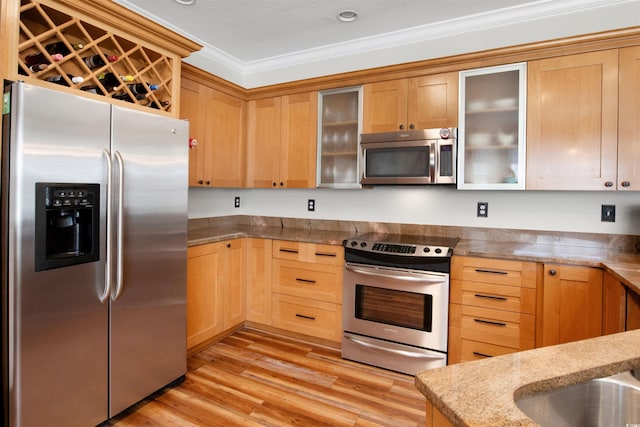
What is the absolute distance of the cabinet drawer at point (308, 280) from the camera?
288cm

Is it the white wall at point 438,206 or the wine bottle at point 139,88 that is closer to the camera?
the wine bottle at point 139,88

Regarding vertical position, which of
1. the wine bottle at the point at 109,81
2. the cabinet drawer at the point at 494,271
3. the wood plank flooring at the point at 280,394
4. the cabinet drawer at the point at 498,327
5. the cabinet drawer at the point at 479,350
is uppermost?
the wine bottle at the point at 109,81

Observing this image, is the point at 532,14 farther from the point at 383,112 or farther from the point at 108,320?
the point at 108,320

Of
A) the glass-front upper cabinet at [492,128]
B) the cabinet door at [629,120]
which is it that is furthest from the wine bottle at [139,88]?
the cabinet door at [629,120]

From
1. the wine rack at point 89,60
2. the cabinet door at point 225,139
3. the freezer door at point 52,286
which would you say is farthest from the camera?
the cabinet door at point 225,139

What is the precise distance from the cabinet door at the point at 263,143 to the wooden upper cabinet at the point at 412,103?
3.07 feet

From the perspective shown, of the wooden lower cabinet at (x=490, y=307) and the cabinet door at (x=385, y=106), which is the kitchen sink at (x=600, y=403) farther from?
the cabinet door at (x=385, y=106)

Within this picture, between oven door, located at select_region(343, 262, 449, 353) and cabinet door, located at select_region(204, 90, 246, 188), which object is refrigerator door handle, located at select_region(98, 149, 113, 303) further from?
oven door, located at select_region(343, 262, 449, 353)

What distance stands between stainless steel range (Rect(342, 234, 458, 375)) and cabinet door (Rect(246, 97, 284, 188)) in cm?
121

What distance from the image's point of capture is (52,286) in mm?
1648

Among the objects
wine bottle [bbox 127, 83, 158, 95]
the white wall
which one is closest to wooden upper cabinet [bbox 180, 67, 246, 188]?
the white wall

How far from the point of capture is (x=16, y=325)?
1.54m

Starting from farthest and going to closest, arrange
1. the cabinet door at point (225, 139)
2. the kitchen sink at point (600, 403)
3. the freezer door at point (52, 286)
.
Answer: the cabinet door at point (225, 139) → the freezer door at point (52, 286) → the kitchen sink at point (600, 403)

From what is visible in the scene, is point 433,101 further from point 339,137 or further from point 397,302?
point 397,302
